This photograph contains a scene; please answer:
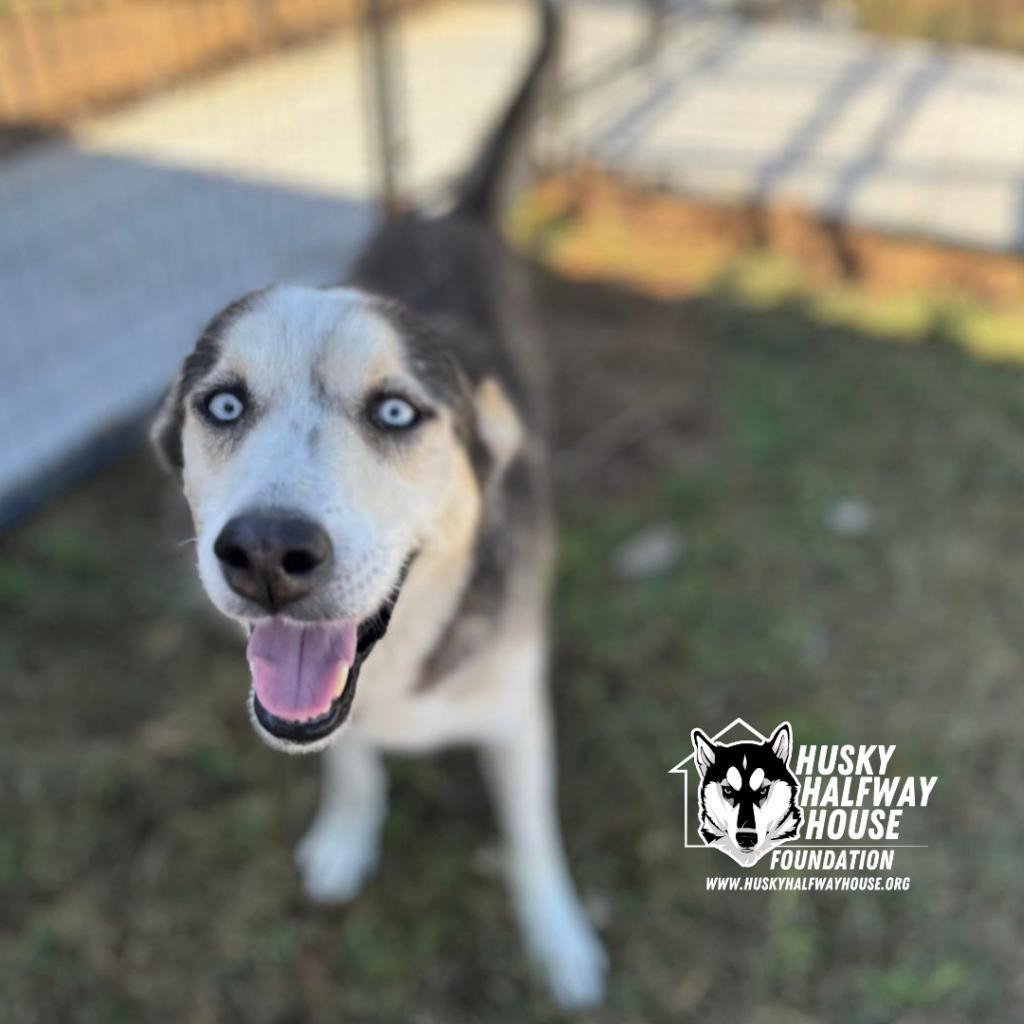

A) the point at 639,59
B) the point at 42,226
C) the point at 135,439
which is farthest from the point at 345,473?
the point at 639,59

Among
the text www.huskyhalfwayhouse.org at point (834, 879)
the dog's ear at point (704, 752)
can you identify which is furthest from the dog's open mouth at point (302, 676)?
the text www.huskyhalfwayhouse.org at point (834, 879)

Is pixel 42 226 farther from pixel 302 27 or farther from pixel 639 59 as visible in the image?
pixel 639 59

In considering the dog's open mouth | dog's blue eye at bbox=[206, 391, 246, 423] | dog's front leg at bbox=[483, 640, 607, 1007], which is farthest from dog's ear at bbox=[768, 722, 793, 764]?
dog's blue eye at bbox=[206, 391, 246, 423]

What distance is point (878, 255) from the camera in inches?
193

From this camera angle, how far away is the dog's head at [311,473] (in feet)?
4.47

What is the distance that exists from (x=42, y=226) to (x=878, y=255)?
4.17 m

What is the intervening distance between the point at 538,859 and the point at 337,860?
21.9 inches

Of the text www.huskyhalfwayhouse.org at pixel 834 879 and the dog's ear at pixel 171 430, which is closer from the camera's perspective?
the dog's ear at pixel 171 430

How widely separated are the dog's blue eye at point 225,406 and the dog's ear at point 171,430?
0.43 feet

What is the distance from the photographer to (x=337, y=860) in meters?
2.53

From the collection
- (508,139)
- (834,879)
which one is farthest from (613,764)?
(508,139)

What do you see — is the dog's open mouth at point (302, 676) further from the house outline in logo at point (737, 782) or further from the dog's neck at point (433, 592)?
the house outline in logo at point (737, 782)

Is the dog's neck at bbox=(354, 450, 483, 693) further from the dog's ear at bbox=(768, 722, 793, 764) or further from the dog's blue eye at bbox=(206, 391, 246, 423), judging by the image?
the dog's ear at bbox=(768, 722, 793, 764)

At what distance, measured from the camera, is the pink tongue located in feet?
4.77
